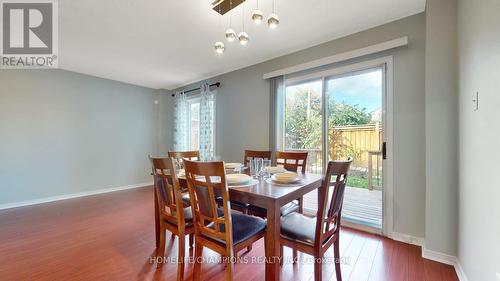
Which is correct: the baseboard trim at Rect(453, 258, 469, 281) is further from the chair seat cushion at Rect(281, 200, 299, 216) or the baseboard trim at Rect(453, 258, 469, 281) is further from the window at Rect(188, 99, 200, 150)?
the window at Rect(188, 99, 200, 150)

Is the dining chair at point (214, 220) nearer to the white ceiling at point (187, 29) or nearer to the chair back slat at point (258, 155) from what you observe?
the chair back slat at point (258, 155)

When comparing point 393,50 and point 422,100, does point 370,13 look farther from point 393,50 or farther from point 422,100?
point 422,100

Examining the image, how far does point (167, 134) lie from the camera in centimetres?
546

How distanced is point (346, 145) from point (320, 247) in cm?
174

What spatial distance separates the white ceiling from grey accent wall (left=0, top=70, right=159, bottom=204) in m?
0.63

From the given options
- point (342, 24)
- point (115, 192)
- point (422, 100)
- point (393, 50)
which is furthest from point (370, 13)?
point (115, 192)

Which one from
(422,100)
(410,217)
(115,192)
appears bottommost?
(115,192)

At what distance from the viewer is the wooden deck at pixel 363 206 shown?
8.53 ft

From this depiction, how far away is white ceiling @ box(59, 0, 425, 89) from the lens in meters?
2.09

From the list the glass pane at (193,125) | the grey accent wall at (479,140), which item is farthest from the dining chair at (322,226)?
the glass pane at (193,125)

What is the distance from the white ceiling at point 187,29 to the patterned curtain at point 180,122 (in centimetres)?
124

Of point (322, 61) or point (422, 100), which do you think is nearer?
point (422, 100)

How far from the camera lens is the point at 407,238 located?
2236 millimetres

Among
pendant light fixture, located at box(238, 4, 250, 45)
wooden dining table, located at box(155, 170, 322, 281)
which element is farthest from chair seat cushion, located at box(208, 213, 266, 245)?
pendant light fixture, located at box(238, 4, 250, 45)
